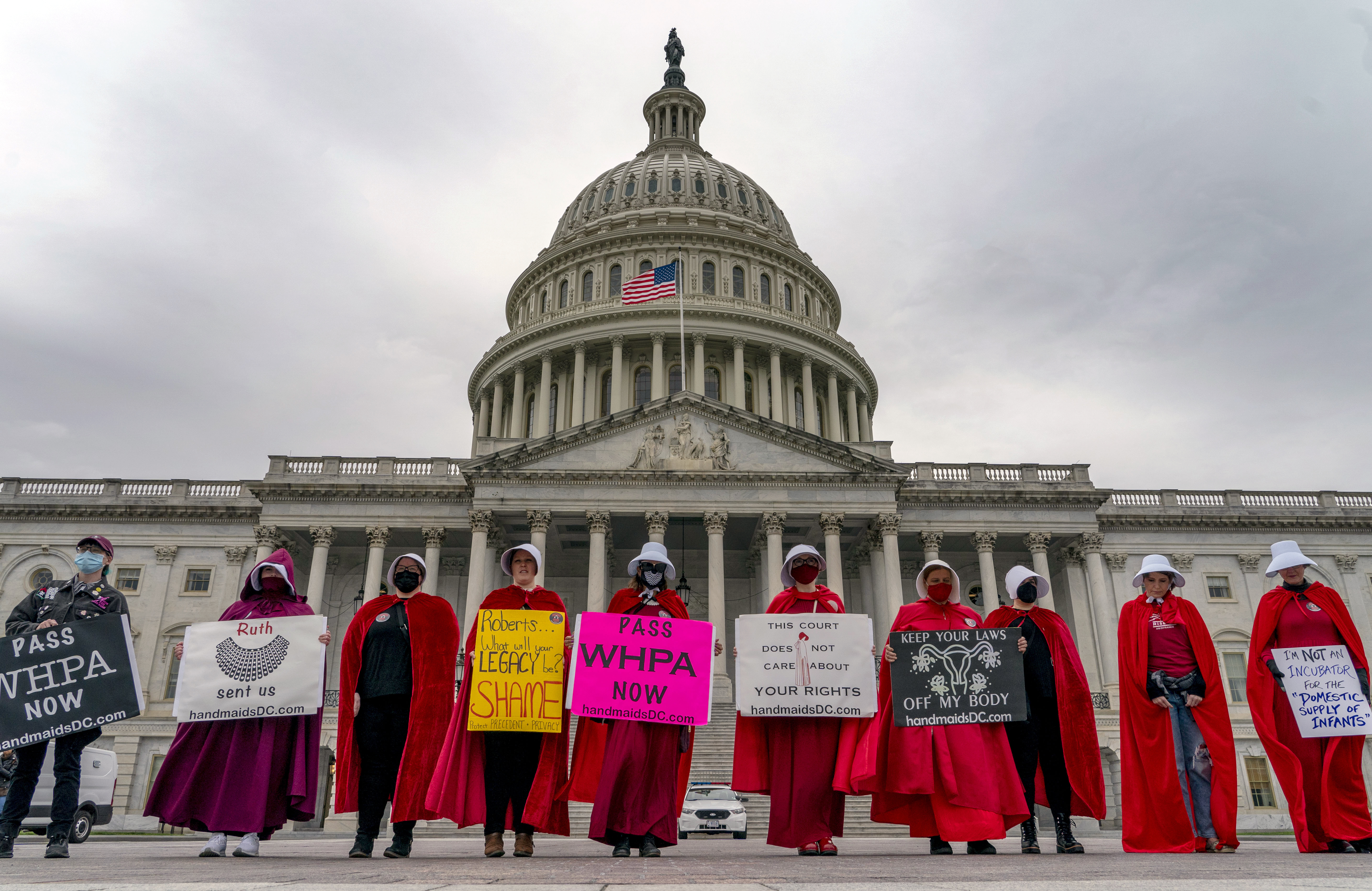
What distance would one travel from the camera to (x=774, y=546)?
3622 cm

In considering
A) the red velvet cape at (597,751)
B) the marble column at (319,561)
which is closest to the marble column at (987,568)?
the marble column at (319,561)

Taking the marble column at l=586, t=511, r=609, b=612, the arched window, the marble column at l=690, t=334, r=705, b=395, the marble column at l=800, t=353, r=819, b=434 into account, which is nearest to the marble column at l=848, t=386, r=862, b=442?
the marble column at l=800, t=353, r=819, b=434

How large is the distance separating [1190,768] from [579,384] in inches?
1838

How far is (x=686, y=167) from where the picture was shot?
68562mm

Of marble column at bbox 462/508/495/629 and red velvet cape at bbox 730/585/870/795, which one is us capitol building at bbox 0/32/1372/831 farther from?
red velvet cape at bbox 730/585/870/795

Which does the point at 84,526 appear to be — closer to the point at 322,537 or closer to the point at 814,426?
the point at 322,537

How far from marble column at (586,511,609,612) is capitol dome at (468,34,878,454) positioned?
1335 centimetres

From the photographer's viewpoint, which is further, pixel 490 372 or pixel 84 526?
pixel 490 372

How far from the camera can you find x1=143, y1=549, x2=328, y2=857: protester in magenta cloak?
841 cm

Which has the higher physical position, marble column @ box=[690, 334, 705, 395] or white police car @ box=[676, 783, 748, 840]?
marble column @ box=[690, 334, 705, 395]

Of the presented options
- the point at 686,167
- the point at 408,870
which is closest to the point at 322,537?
the point at 408,870

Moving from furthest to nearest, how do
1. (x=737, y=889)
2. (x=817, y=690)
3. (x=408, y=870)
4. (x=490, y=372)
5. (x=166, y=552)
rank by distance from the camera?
(x=490, y=372)
(x=166, y=552)
(x=817, y=690)
(x=408, y=870)
(x=737, y=889)

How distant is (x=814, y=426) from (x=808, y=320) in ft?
28.1

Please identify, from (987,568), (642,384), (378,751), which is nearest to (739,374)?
(642,384)
